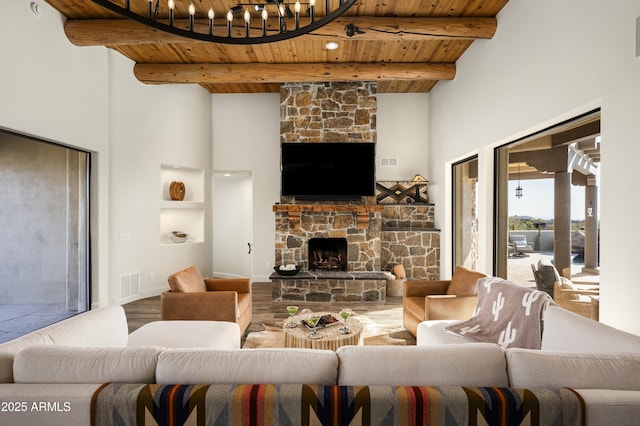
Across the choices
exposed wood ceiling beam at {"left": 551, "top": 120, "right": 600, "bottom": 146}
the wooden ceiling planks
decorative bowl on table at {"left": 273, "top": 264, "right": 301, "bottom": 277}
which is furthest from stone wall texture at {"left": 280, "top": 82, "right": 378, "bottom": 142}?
exposed wood ceiling beam at {"left": 551, "top": 120, "right": 600, "bottom": 146}

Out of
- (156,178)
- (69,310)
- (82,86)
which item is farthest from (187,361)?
(156,178)

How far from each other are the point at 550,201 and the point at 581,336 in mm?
1727

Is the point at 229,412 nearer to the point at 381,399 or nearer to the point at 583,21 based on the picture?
the point at 381,399

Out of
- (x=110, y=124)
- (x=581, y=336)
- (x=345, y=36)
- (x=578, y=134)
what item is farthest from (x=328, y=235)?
(x=581, y=336)

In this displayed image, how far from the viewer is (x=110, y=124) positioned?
4785 mm

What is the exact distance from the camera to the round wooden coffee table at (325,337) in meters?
2.70

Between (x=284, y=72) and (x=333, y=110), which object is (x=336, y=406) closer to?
(x=284, y=72)

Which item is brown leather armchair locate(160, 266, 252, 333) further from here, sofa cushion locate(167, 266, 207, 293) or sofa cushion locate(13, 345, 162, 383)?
sofa cushion locate(13, 345, 162, 383)

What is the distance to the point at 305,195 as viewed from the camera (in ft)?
19.1

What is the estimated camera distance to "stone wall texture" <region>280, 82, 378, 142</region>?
582 cm

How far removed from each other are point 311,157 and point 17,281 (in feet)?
13.6

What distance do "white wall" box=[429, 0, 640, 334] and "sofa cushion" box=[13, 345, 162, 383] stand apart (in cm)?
281

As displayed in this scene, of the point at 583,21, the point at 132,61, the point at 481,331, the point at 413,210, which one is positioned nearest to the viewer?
the point at 583,21

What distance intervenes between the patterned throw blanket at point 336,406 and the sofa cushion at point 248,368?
0.26ft
